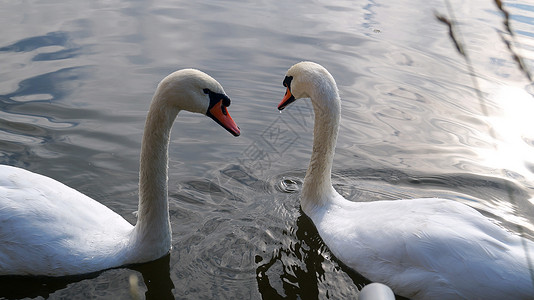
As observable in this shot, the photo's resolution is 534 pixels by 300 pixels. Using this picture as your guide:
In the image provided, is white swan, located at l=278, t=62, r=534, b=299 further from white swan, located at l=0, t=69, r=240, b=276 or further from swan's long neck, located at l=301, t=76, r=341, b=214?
white swan, located at l=0, t=69, r=240, b=276

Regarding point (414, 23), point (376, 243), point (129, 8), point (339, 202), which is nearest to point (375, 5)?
point (414, 23)

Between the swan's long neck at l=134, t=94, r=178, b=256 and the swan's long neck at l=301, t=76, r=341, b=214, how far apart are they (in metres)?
1.72

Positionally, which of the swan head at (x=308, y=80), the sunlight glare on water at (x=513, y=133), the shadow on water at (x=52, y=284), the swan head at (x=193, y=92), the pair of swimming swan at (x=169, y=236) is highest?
the swan head at (x=193, y=92)

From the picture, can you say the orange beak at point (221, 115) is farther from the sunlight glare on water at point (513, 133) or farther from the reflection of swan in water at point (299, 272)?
the sunlight glare on water at point (513, 133)

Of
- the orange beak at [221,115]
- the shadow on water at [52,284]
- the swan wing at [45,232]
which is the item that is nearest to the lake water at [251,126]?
the shadow on water at [52,284]

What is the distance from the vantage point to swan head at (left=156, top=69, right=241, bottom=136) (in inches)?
169

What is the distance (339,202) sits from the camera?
556cm

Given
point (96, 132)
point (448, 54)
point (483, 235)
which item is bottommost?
point (448, 54)

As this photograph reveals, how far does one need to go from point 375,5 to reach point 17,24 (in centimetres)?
837

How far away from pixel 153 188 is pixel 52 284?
1.10 metres

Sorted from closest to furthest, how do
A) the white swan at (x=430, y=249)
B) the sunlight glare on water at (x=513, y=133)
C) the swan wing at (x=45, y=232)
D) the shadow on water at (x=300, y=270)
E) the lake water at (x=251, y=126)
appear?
the white swan at (x=430, y=249)
the swan wing at (x=45, y=232)
the shadow on water at (x=300, y=270)
the lake water at (x=251, y=126)
the sunlight glare on water at (x=513, y=133)

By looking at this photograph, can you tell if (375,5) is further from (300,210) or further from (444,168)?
(300,210)

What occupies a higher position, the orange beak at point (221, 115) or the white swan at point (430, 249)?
the orange beak at point (221, 115)

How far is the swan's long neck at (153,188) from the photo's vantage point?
445 centimetres
